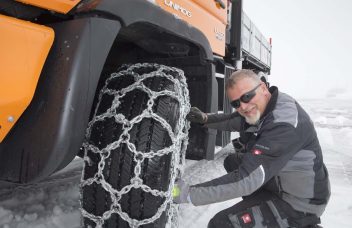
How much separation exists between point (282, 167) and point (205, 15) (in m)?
1.13

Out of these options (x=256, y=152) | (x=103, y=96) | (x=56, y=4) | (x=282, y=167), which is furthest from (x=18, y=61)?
(x=282, y=167)

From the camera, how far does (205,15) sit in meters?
2.22

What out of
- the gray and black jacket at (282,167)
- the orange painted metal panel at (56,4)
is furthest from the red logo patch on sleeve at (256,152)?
the orange painted metal panel at (56,4)

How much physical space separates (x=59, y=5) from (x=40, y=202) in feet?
5.12

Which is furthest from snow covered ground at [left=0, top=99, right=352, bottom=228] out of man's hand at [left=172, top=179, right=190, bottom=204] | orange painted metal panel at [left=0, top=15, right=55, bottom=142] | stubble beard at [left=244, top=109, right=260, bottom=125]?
orange painted metal panel at [left=0, top=15, right=55, bottom=142]

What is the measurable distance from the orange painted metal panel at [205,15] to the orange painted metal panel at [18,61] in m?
0.75

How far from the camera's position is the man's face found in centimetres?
183

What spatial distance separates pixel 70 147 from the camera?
1.13 metres

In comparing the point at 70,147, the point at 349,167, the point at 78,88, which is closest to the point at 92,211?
the point at 70,147

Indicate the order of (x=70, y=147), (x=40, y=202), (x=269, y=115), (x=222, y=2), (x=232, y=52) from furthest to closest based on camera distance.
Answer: (x=232, y=52) → (x=222, y=2) → (x=40, y=202) → (x=269, y=115) → (x=70, y=147)

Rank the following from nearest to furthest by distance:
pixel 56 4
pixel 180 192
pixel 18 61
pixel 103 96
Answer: pixel 18 61 → pixel 56 4 → pixel 103 96 → pixel 180 192

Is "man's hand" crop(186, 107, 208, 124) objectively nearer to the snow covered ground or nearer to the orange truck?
the orange truck

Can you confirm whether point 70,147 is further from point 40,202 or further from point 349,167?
point 349,167

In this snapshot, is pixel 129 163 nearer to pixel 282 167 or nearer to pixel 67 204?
pixel 282 167
